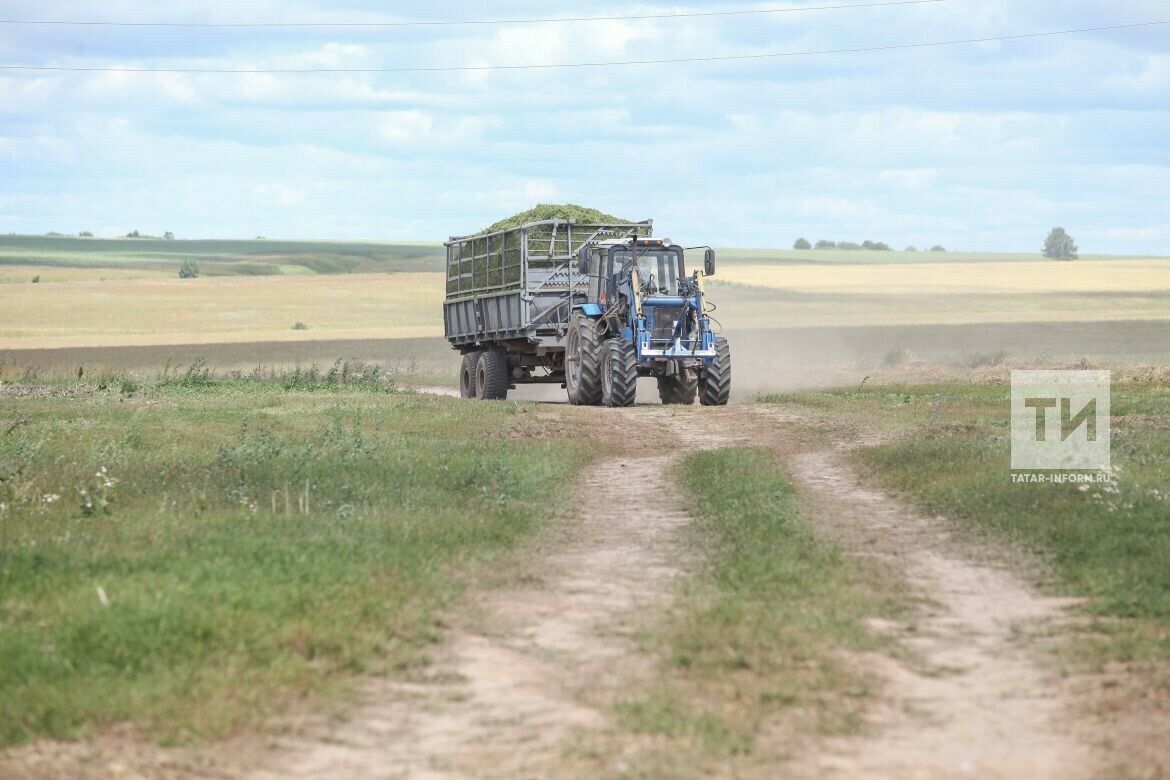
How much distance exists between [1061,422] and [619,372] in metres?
9.90

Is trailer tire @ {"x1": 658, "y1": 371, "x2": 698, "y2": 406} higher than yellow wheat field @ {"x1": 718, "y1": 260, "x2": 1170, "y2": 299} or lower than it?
lower

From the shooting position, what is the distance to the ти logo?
1814cm

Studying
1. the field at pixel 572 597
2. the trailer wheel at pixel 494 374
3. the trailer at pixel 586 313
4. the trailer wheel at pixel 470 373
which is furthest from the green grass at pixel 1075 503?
the trailer wheel at pixel 470 373

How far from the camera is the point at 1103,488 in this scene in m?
15.3

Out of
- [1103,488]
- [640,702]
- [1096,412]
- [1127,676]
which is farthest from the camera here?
[1096,412]

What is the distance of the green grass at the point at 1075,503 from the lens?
416 inches

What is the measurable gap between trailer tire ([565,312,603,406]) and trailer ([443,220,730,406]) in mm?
22

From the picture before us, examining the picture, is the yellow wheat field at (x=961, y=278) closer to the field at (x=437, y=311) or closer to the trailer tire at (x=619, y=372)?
the field at (x=437, y=311)

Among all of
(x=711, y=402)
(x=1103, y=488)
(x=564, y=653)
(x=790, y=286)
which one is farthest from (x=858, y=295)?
(x=564, y=653)

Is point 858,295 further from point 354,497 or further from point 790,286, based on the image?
point 354,497

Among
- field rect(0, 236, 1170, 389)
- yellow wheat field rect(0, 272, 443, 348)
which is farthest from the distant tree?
yellow wheat field rect(0, 272, 443, 348)

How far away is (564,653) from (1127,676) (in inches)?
130

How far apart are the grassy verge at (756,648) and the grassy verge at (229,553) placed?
5.85 feet

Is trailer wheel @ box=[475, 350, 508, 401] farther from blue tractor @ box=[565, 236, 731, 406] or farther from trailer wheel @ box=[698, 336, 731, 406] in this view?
trailer wheel @ box=[698, 336, 731, 406]
